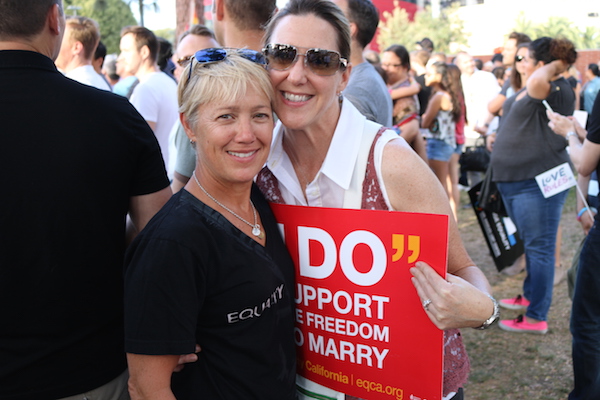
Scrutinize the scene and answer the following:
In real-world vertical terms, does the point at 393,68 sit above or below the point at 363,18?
below

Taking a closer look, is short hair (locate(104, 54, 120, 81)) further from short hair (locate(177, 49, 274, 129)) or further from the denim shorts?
short hair (locate(177, 49, 274, 129))

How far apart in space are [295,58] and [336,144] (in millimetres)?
332

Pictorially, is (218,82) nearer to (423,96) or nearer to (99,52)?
(99,52)

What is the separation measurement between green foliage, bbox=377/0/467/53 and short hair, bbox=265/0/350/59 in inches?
1924

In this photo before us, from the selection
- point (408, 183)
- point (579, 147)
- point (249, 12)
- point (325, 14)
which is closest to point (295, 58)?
point (325, 14)

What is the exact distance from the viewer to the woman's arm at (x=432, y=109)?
7.51 metres

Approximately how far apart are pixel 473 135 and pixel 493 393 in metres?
11.7

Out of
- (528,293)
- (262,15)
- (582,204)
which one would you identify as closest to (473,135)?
(528,293)

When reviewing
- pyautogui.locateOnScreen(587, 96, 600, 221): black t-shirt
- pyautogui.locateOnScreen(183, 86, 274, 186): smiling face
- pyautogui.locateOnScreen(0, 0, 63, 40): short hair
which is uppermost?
pyautogui.locateOnScreen(0, 0, 63, 40): short hair

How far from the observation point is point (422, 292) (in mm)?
1720

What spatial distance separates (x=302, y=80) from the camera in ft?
6.20

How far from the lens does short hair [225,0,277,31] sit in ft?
9.06

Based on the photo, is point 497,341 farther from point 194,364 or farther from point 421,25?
point 421,25

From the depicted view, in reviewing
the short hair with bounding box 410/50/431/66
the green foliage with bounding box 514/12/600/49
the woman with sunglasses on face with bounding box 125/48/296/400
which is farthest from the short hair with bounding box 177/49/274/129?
the green foliage with bounding box 514/12/600/49
